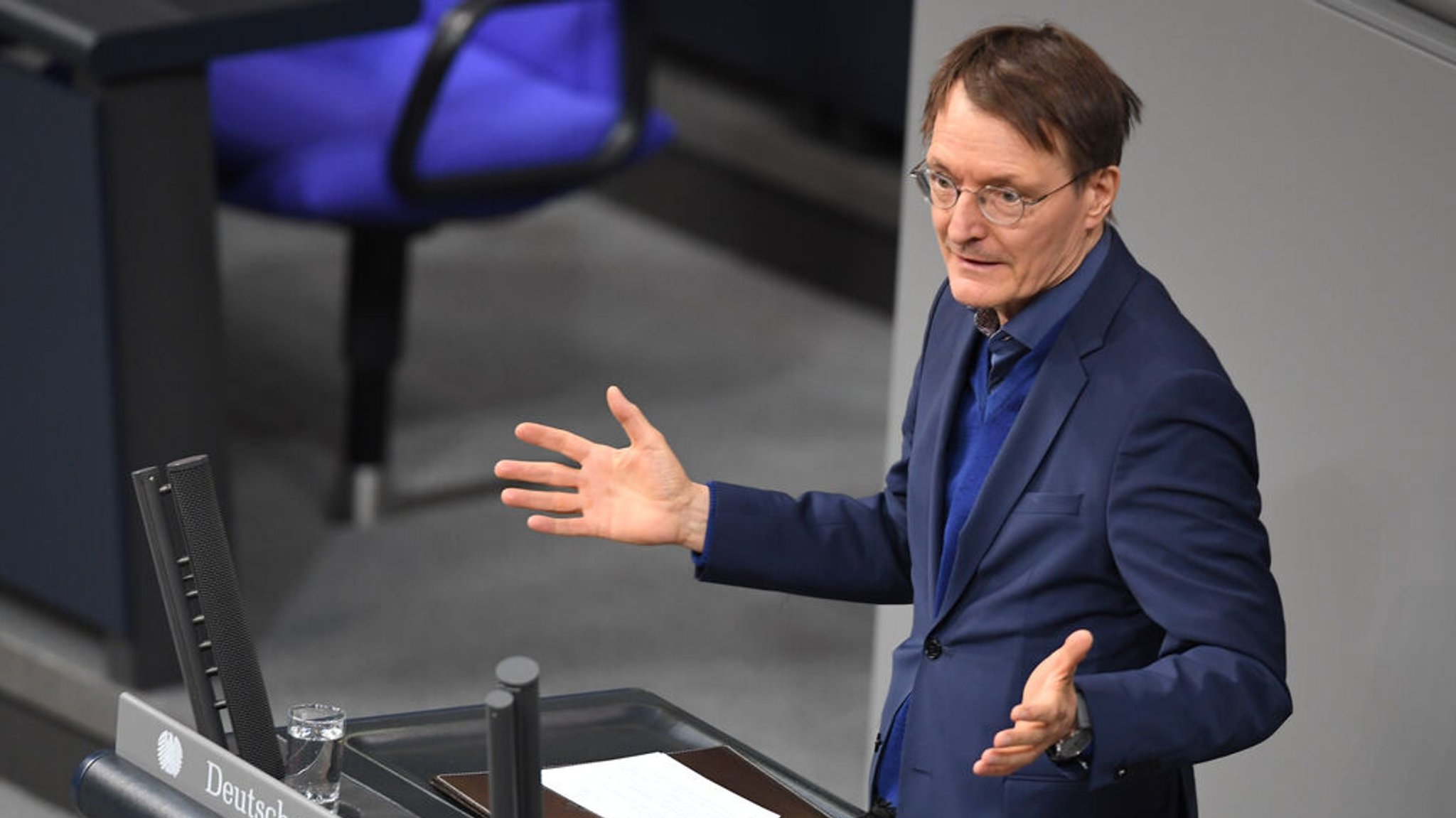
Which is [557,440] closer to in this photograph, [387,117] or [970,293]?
[970,293]

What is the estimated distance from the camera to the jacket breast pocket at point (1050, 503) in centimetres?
181

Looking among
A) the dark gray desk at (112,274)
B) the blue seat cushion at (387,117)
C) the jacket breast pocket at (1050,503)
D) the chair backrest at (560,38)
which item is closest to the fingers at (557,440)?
the jacket breast pocket at (1050,503)

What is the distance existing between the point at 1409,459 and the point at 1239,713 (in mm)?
799

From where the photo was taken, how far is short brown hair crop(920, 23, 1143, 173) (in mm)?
1729

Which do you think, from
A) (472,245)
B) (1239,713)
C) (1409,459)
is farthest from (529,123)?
(1239,713)

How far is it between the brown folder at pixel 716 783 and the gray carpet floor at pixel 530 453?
4.95ft

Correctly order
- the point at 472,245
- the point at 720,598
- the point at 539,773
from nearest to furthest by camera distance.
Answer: the point at 539,773
the point at 720,598
the point at 472,245

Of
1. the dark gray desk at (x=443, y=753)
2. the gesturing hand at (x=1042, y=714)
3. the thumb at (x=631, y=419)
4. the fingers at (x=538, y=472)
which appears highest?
the thumb at (x=631, y=419)

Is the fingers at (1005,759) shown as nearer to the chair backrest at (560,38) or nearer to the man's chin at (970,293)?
the man's chin at (970,293)

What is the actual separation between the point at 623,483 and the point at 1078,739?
0.46 meters

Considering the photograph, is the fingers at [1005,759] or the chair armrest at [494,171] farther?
the chair armrest at [494,171]

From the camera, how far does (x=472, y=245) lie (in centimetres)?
571

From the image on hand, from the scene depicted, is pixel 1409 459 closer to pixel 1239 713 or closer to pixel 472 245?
pixel 1239 713

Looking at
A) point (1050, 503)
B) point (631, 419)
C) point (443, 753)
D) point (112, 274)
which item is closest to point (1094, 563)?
point (1050, 503)
